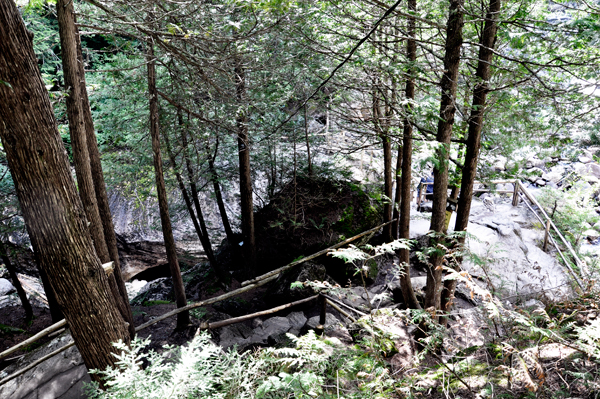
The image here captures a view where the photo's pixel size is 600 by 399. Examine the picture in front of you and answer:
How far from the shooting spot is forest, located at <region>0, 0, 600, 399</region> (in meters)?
2.59

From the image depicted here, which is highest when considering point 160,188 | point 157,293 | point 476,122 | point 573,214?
point 476,122

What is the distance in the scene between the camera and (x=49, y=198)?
8.59 feet

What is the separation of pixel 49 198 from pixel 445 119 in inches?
169

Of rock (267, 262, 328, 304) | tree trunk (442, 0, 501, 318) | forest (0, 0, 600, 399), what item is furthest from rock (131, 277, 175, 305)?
tree trunk (442, 0, 501, 318)

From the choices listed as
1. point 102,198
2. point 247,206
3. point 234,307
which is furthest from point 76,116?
point 234,307

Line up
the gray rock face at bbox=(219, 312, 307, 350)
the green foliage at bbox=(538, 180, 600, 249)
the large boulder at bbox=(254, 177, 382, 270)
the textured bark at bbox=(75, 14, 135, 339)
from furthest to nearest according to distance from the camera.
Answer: the green foliage at bbox=(538, 180, 600, 249) < the large boulder at bbox=(254, 177, 382, 270) < the gray rock face at bbox=(219, 312, 307, 350) < the textured bark at bbox=(75, 14, 135, 339)

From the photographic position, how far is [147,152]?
7988 mm

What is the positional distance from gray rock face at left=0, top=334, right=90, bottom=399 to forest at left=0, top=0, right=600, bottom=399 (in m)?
0.07

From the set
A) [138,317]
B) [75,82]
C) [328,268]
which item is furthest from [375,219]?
[75,82]

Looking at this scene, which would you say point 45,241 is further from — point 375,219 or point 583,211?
point 583,211

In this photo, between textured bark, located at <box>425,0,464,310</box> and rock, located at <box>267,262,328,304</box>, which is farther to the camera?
rock, located at <box>267,262,328,304</box>

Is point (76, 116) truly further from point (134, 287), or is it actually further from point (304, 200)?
point (134, 287)

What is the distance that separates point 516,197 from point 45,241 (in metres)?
12.5

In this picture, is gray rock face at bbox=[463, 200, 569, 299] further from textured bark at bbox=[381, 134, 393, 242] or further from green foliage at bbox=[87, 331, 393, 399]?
green foliage at bbox=[87, 331, 393, 399]
